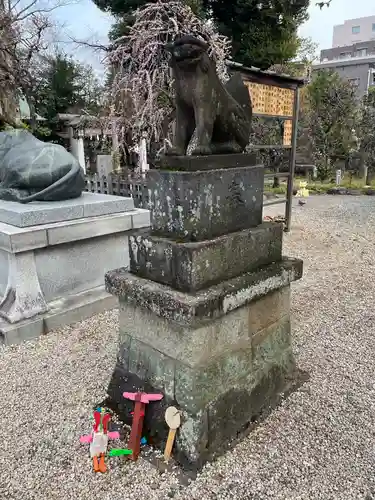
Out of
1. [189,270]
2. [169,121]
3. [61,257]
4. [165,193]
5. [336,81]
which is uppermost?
[336,81]

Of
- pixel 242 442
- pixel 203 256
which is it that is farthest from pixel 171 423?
pixel 203 256

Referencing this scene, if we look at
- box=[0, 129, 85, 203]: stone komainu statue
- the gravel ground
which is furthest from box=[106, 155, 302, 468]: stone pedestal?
box=[0, 129, 85, 203]: stone komainu statue

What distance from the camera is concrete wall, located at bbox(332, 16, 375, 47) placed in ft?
145

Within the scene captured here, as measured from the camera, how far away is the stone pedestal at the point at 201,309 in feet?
6.64

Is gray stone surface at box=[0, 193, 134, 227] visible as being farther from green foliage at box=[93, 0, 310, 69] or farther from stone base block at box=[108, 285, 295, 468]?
green foliage at box=[93, 0, 310, 69]

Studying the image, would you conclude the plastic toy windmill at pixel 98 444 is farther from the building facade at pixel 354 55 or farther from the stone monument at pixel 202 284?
the building facade at pixel 354 55

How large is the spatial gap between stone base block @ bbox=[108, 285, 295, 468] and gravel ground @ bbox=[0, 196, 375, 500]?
5.1 inches

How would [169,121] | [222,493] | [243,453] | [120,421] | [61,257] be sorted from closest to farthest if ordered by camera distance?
[222,493] < [243,453] < [120,421] < [61,257] < [169,121]

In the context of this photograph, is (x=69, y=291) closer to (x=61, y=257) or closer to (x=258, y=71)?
(x=61, y=257)

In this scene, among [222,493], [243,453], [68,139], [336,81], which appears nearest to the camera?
[222,493]

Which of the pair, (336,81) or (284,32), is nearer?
(284,32)

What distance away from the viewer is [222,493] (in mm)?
1874

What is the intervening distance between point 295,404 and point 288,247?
433 cm

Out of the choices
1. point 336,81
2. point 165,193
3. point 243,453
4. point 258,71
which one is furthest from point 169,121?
point 336,81
